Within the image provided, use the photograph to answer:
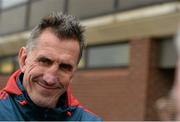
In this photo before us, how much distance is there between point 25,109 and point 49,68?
8.5 inches

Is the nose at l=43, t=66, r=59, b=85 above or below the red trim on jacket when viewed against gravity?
above

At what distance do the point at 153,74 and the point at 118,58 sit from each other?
107 cm

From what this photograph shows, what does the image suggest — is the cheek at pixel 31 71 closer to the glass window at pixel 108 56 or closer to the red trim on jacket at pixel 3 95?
the red trim on jacket at pixel 3 95

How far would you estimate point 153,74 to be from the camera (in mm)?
9453

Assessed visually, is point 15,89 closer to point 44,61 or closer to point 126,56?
point 44,61

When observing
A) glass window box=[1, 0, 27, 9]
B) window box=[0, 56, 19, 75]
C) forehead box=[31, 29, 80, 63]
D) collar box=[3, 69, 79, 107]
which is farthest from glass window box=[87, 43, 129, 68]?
forehead box=[31, 29, 80, 63]

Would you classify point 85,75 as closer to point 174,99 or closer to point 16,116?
point 16,116

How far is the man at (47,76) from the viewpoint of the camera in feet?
6.88

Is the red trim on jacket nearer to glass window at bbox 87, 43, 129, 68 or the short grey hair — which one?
the short grey hair

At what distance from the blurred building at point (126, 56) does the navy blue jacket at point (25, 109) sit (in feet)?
20.6

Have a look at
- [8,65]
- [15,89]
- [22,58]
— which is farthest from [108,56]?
[15,89]

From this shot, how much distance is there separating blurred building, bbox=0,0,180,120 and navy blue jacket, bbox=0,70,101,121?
6270 millimetres

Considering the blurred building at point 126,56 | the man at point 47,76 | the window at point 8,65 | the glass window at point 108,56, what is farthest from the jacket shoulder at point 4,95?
the window at point 8,65

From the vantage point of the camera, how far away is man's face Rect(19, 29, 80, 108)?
2090 millimetres
